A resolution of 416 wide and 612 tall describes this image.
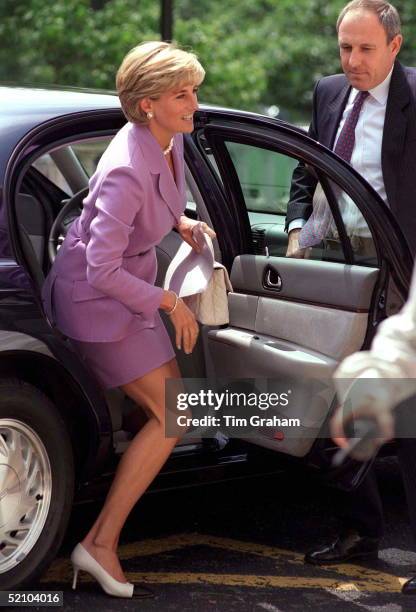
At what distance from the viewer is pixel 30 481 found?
411 centimetres

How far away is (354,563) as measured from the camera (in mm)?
4809

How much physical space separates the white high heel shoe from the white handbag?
0.85m

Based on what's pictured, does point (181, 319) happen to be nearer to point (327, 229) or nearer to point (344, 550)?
point (327, 229)

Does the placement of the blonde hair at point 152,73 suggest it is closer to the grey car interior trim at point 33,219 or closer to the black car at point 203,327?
the black car at point 203,327

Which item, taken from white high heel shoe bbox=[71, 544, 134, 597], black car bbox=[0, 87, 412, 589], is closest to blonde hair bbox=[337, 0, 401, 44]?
black car bbox=[0, 87, 412, 589]

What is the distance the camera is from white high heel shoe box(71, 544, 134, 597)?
14.1ft

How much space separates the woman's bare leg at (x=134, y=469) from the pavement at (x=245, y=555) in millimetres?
172


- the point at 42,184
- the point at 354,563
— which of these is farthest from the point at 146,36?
the point at 354,563

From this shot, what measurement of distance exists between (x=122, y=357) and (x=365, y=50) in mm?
1461

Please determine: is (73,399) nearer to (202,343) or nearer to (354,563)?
(202,343)

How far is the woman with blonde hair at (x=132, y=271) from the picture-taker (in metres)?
4.05

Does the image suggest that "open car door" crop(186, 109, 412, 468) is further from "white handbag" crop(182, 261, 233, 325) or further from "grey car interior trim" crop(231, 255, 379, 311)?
"white handbag" crop(182, 261, 233, 325)

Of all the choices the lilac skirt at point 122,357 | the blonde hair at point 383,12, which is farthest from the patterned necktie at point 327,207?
the lilac skirt at point 122,357

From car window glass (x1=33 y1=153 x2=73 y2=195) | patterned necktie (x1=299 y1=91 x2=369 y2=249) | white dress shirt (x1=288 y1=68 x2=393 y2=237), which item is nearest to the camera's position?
patterned necktie (x1=299 y1=91 x2=369 y2=249)
